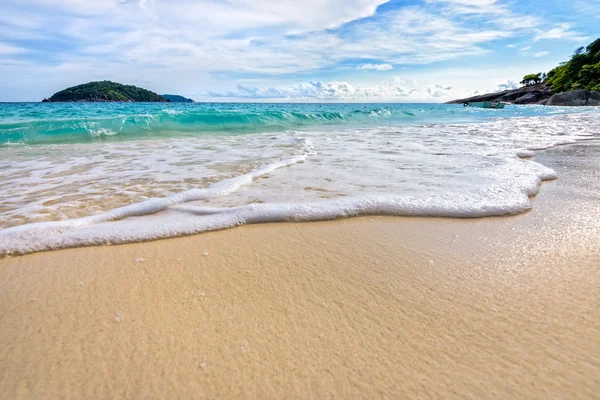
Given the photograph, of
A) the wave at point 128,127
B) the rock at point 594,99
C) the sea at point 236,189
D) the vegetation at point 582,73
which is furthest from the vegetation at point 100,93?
the vegetation at point 582,73

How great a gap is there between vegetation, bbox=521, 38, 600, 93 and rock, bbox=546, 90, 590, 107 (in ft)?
14.8

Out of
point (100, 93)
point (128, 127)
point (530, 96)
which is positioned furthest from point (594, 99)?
point (100, 93)

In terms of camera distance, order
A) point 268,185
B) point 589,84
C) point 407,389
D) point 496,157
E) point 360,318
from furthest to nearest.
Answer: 1. point 589,84
2. point 496,157
3. point 268,185
4. point 360,318
5. point 407,389

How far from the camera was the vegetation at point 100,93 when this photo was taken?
68000mm

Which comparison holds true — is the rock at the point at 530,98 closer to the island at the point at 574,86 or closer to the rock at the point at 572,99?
the island at the point at 574,86

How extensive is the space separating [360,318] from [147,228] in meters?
1.82

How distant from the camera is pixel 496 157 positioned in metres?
5.05

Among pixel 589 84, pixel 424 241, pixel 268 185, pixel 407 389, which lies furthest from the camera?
pixel 589 84

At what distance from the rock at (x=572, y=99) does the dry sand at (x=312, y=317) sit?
55.7 meters

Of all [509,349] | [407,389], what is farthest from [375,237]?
[407,389]

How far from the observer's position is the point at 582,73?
50125mm

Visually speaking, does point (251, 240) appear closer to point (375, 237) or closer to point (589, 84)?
point (375, 237)

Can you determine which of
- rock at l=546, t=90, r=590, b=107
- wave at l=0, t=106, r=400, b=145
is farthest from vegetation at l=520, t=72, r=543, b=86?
wave at l=0, t=106, r=400, b=145

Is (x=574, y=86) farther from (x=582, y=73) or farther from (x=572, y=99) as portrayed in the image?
(x=572, y=99)
